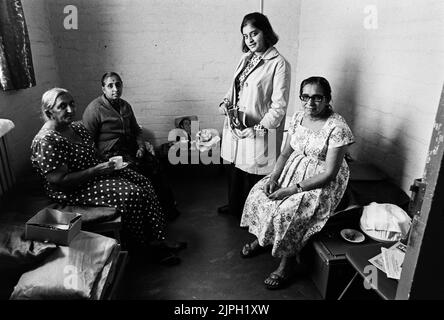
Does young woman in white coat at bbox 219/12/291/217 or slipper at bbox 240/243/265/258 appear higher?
young woman in white coat at bbox 219/12/291/217

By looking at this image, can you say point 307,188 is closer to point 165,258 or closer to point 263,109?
point 263,109

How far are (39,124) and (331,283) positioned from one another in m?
2.74

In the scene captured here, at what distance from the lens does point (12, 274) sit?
1.61 metres

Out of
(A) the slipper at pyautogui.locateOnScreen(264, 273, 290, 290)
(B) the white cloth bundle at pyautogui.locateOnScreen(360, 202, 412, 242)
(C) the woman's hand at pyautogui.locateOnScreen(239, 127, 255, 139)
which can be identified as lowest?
(A) the slipper at pyautogui.locateOnScreen(264, 273, 290, 290)

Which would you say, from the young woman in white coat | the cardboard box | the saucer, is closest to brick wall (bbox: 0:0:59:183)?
the cardboard box

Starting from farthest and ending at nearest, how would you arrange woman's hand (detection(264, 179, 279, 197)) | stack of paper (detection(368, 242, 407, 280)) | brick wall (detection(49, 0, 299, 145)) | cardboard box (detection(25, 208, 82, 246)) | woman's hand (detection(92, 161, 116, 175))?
brick wall (detection(49, 0, 299, 145))
woman's hand (detection(264, 179, 279, 197))
woman's hand (detection(92, 161, 116, 175))
cardboard box (detection(25, 208, 82, 246))
stack of paper (detection(368, 242, 407, 280))

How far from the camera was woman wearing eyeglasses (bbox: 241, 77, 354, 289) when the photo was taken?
2.08 metres

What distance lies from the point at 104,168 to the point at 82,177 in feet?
0.51

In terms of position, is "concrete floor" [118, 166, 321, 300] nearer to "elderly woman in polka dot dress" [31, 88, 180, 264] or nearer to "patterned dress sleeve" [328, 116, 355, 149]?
"elderly woman in polka dot dress" [31, 88, 180, 264]

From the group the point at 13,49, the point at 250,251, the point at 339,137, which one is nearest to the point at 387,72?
the point at 339,137

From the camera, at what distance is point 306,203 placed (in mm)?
2096

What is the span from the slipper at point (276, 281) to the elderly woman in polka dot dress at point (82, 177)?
0.70m
